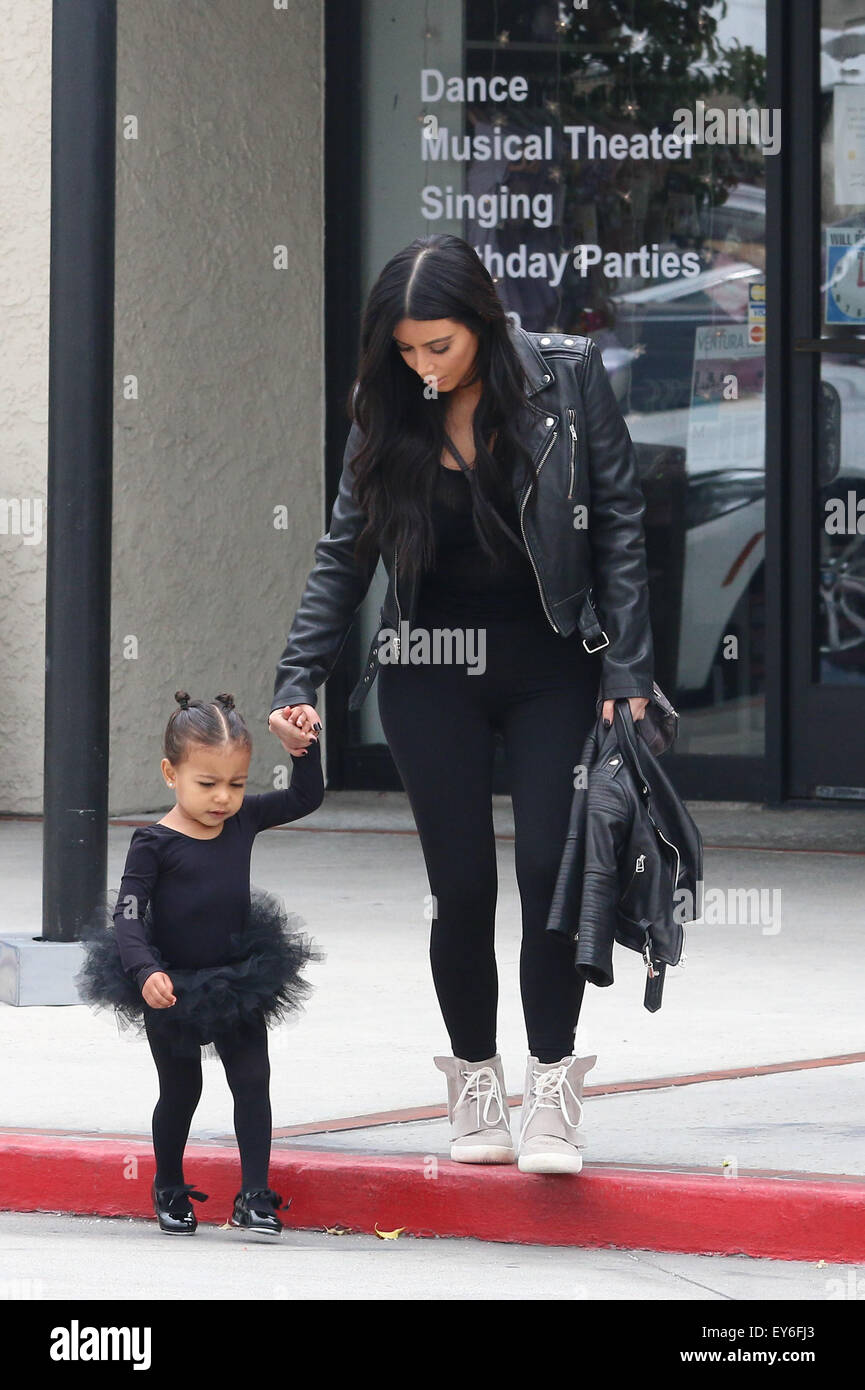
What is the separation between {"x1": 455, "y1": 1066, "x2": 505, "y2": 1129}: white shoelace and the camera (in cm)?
466

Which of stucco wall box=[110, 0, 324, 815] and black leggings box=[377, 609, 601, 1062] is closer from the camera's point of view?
black leggings box=[377, 609, 601, 1062]

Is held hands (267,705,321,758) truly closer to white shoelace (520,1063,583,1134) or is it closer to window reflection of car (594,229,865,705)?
white shoelace (520,1063,583,1134)

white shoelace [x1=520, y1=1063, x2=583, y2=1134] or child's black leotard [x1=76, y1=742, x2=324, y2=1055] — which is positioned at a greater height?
child's black leotard [x1=76, y1=742, x2=324, y2=1055]

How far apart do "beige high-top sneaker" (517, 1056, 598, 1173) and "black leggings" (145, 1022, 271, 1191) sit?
1.68 feet

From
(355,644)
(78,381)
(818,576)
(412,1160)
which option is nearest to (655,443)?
(818,576)

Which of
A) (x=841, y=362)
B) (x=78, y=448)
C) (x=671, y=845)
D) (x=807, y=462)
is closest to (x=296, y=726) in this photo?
(x=671, y=845)

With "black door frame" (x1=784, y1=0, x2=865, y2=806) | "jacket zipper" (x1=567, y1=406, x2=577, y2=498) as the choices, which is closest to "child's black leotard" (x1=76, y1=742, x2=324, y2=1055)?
"jacket zipper" (x1=567, y1=406, x2=577, y2=498)

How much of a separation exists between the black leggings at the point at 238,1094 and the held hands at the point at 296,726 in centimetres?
55

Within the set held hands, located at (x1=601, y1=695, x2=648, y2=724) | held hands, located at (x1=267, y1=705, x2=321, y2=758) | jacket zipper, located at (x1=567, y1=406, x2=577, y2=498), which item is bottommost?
held hands, located at (x1=267, y1=705, x2=321, y2=758)

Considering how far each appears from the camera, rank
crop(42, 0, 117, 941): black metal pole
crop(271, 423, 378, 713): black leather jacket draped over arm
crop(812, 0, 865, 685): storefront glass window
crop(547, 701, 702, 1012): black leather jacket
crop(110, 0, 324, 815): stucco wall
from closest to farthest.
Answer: crop(547, 701, 702, 1012): black leather jacket < crop(271, 423, 378, 713): black leather jacket draped over arm < crop(42, 0, 117, 941): black metal pole < crop(812, 0, 865, 685): storefront glass window < crop(110, 0, 324, 815): stucco wall

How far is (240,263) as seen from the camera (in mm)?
10539

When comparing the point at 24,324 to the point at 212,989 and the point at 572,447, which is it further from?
the point at 212,989

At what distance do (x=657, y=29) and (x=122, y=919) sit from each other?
6815 mm
